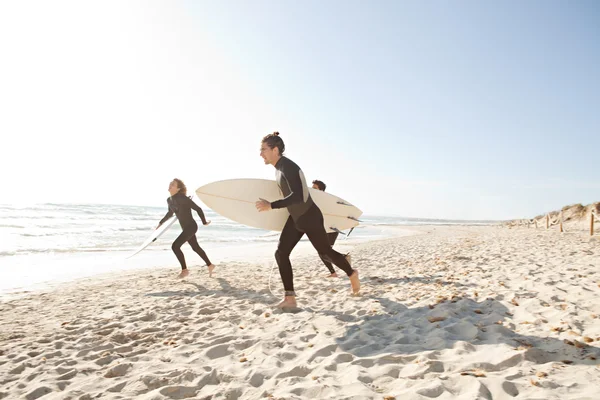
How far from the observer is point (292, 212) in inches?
165

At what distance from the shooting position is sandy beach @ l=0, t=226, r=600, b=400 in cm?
225

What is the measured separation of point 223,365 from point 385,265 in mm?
6050

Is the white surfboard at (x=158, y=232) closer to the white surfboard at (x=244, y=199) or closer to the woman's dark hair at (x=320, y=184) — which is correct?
the white surfboard at (x=244, y=199)

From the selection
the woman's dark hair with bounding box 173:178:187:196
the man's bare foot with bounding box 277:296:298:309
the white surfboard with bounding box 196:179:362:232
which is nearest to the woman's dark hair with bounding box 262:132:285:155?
the white surfboard with bounding box 196:179:362:232

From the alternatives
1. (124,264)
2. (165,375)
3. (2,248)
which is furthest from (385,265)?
(2,248)

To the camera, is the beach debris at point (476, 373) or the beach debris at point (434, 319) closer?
the beach debris at point (476, 373)

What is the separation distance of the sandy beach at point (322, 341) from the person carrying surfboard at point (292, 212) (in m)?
0.59

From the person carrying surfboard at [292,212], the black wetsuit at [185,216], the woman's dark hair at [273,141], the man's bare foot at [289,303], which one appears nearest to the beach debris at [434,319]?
the person carrying surfboard at [292,212]

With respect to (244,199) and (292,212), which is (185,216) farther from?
(292,212)

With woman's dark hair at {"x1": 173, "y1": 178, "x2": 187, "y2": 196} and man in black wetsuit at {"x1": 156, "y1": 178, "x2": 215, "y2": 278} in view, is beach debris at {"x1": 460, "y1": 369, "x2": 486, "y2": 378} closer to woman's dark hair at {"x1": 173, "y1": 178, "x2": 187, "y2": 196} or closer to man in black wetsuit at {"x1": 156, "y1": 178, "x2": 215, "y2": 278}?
man in black wetsuit at {"x1": 156, "y1": 178, "x2": 215, "y2": 278}

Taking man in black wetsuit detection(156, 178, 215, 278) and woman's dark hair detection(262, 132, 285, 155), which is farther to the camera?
man in black wetsuit detection(156, 178, 215, 278)

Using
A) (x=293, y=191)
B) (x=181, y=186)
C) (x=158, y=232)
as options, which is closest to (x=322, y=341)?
(x=293, y=191)

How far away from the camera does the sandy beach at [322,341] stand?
2.25 metres

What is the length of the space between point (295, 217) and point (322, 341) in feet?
5.03
